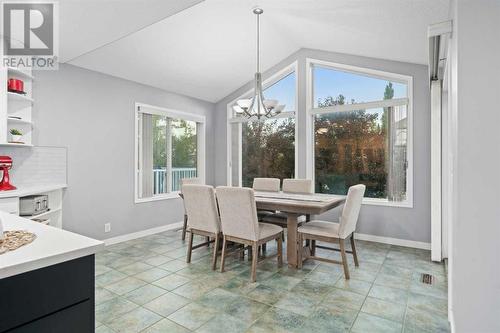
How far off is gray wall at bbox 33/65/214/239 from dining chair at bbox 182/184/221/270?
153 centimetres

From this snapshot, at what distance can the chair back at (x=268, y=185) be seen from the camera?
14.7 feet

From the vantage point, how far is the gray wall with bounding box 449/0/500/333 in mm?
1519

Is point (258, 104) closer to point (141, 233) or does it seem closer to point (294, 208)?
point (294, 208)

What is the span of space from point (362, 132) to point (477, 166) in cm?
305

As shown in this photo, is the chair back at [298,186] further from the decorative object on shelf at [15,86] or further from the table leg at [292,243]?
the decorative object on shelf at [15,86]

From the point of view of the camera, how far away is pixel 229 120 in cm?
590

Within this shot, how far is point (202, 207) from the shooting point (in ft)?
10.5

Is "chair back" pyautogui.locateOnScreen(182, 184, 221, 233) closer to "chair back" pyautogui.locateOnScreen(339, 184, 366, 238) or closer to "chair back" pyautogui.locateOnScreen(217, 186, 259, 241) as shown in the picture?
"chair back" pyautogui.locateOnScreen(217, 186, 259, 241)

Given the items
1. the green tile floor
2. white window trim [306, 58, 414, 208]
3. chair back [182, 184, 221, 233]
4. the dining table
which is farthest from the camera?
white window trim [306, 58, 414, 208]

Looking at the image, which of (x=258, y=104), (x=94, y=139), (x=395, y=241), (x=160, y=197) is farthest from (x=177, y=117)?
(x=395, y=241)

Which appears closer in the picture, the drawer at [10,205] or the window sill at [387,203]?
the drawer at [10,205]

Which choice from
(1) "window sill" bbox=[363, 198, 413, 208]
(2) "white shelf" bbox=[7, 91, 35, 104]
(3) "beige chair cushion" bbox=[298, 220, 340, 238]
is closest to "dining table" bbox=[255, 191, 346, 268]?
(3) "beige chair cushion" bbox=[298, 220, 340, 238]

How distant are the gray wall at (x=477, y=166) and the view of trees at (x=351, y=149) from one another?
287 centimetres

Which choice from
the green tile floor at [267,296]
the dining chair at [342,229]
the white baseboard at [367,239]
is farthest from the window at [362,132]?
the dining chair at [342,229]
